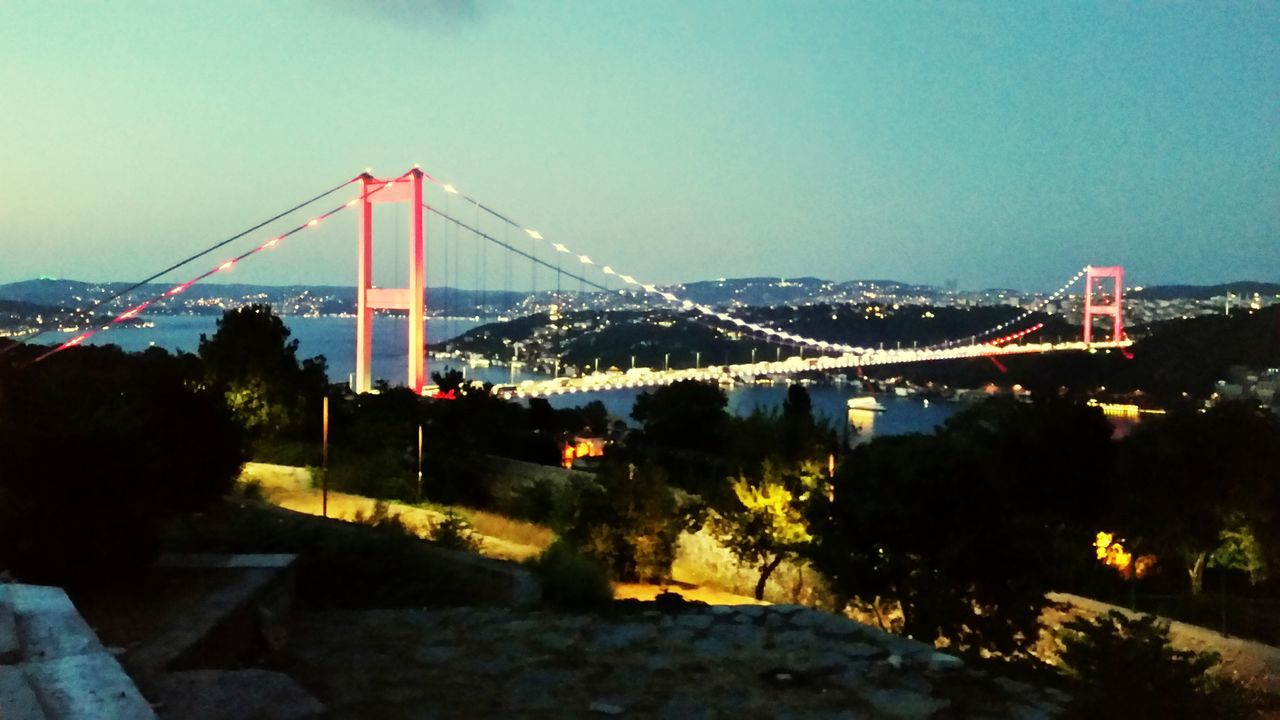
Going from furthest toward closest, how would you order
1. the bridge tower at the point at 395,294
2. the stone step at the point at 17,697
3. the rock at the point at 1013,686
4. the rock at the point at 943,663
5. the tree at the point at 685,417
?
the bridge tower at the point at 395,294
the tree at the point at 685,417
the rock at the point at 943,663
the rock at the point at 1013,686
the stone step at the point at 17,697

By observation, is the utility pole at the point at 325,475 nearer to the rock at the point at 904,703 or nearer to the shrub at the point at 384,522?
the shrub at the point at 384,522

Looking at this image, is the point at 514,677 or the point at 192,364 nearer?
the point at 514,677

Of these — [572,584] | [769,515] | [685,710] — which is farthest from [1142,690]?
[769,515]

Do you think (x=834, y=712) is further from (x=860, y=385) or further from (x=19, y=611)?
(x=860, y=385)

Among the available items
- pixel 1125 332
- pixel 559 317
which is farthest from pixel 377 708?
pixel 1125 332

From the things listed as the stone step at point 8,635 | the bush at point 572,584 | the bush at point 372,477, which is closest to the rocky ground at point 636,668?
the bush at point 572,584
